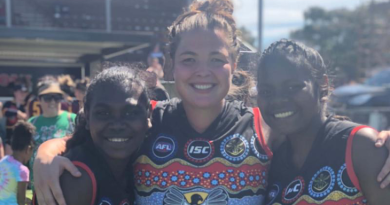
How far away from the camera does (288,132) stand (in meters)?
2.12

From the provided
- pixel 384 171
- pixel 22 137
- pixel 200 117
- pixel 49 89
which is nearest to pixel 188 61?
pixel 200 117

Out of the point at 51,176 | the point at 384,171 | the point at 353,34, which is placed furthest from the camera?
the point at 353,34

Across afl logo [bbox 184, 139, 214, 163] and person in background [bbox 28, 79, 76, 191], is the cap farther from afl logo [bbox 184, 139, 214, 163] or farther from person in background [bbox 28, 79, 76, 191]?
afl logo [bbox 184, 139, 214, 163]

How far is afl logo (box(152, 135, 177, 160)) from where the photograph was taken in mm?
2188

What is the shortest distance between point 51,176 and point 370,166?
1306 millimetres

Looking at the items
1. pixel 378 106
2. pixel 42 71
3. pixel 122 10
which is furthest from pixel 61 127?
pixel 378 106

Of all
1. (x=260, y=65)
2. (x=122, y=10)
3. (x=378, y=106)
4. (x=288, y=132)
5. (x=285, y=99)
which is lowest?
(x=378, y=106)

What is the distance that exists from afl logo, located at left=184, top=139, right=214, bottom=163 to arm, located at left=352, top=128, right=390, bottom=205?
0.64 metres

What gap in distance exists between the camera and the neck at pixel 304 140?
6.96 feet

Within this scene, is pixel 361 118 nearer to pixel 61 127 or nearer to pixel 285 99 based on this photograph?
pixel 61 127

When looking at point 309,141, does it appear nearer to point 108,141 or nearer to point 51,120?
point 108,141

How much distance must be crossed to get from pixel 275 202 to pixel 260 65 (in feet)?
2.10

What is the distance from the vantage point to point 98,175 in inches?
79.1

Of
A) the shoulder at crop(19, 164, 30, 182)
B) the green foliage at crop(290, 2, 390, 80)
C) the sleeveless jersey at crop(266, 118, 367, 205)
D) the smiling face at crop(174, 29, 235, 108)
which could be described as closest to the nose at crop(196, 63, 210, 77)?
the smiling face at crop(174, 29, 235, 108)
